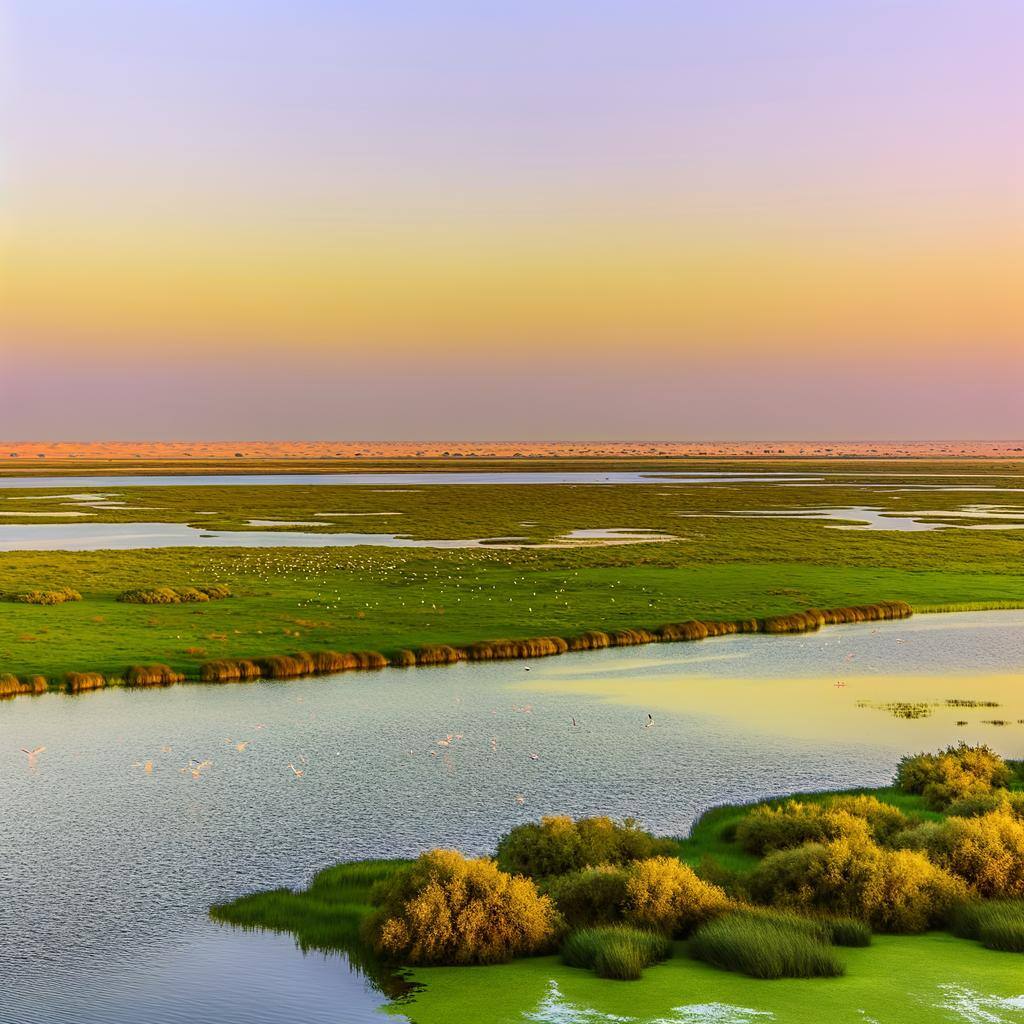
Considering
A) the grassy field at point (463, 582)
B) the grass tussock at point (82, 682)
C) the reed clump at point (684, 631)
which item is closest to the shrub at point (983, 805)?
the grassy field at point (463, 582)

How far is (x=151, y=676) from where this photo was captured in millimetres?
36969

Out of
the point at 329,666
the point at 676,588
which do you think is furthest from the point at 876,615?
the point at 329,666

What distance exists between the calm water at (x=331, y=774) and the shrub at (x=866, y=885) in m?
4.76

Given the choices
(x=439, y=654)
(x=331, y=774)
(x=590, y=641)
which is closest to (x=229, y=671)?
(x=439, y=654)

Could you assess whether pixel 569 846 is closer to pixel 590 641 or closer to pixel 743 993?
pixel 743 993

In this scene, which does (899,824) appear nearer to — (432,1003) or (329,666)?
(432,1003)

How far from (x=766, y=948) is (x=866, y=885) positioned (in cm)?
259

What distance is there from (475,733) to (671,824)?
27.4ft

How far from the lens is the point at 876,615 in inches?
2087

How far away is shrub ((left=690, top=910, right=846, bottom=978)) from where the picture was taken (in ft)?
50.8

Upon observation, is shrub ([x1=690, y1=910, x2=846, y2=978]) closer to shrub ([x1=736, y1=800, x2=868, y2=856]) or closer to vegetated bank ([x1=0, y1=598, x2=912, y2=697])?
shrub ([x1=736, y1=800, x2=868, y2=856])

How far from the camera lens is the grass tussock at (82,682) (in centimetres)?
3566

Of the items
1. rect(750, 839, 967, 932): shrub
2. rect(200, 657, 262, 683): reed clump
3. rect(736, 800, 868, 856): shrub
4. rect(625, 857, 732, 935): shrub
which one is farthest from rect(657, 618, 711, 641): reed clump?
rect(625, 857, 732, 935): shrub

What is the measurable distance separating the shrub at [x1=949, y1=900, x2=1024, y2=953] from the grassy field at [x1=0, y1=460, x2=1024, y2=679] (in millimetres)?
26457
